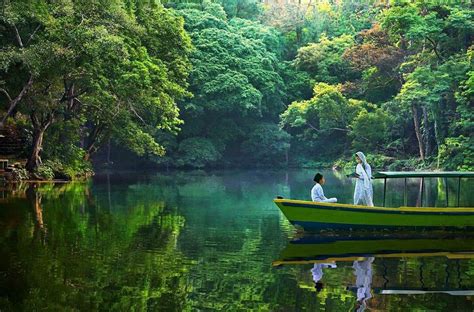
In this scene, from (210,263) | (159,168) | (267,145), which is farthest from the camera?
(267,145)

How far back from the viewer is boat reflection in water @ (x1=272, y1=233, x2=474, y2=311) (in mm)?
9906

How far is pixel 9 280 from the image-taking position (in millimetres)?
9938

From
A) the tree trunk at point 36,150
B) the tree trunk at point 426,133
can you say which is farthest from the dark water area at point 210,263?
the tree trunk at point 426,133

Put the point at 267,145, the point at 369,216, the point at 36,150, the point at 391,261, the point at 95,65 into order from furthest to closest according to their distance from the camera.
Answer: the point at 267,145, the point at 36,150, the point at 95,65, the point at 369,216, the point at 391,261

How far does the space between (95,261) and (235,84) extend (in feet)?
120

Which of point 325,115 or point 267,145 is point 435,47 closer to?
point 325,115

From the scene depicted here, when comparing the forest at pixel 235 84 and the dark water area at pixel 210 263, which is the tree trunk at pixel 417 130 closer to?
the forest at pixel 235 84

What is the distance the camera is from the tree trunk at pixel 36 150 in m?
30.0

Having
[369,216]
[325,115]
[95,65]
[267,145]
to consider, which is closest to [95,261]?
[369,216]

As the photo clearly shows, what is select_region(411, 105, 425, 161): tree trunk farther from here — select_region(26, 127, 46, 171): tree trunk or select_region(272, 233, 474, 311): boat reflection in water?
select_region(272, 233, 474, 311): boat reflection in water

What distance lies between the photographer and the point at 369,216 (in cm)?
1529

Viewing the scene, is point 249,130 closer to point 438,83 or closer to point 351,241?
point 438,83

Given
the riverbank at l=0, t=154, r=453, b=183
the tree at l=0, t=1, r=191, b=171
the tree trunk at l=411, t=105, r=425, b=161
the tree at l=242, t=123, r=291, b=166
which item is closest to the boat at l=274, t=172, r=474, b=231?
the tree at l=0, t=1, r=191, b=171

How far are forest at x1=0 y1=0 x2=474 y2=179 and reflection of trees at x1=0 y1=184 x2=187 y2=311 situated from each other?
366 inches
